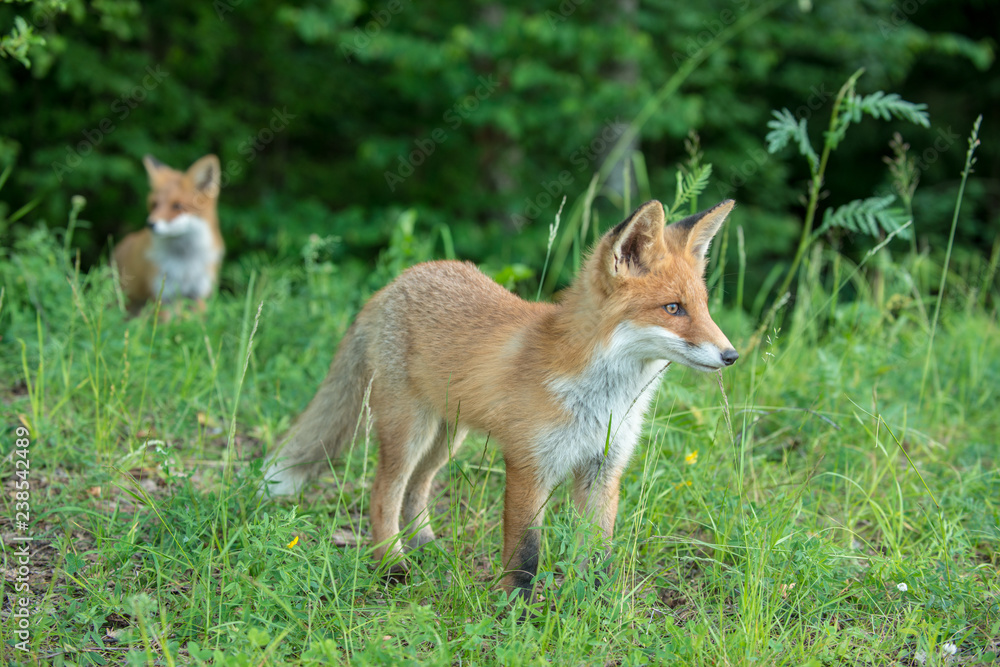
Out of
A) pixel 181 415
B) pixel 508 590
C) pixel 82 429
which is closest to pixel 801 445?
pixel 508 590

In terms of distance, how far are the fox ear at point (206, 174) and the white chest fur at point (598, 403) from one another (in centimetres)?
544

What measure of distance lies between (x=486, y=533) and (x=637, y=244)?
1367mm

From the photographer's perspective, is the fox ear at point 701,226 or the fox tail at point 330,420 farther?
the fox tail at point 330,420

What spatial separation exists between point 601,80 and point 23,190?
7.39m

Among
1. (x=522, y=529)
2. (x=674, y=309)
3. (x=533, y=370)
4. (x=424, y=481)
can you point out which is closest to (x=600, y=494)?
(x=522, y=529)

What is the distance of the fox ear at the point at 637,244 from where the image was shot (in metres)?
2.83

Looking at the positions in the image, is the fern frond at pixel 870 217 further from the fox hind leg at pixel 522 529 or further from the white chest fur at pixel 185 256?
the white chest fur at pixel 185 256

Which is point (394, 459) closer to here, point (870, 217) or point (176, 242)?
point (870, 217)

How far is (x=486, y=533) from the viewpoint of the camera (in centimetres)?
340

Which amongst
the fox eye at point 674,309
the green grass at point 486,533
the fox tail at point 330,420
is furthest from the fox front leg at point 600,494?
the fox tail at point 330,420

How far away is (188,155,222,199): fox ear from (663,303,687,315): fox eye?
5648 millimetres

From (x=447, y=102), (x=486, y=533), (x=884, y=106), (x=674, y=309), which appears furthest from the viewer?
(x=447, y=102)

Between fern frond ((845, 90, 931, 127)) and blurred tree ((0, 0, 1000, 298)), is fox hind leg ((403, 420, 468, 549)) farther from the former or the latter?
blurred tree ((0, 0, 1000, 298))

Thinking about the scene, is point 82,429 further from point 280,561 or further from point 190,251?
point 190,251
